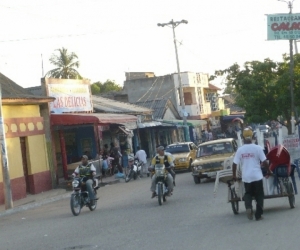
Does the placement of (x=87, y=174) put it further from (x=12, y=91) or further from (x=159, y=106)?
(x=159, y=106)

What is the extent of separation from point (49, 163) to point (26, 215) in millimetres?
10196

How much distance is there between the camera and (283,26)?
110 ft

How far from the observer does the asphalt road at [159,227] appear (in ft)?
38.2

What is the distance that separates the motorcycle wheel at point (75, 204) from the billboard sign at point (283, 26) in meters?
16.9

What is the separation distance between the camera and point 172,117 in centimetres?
6438

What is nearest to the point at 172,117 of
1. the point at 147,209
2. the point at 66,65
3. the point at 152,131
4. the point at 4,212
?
the point at 152,131

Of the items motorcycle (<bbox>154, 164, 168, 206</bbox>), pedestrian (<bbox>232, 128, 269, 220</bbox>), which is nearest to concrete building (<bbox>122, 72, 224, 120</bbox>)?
motorcycle (<bbox>154, 164, 168, 206</bbox>)

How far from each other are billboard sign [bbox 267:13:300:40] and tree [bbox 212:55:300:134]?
21.6 feet

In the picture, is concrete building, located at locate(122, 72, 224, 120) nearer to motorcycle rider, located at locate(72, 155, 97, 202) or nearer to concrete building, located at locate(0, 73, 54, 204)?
concrete building, located at locate(0, 73, 54, 204)

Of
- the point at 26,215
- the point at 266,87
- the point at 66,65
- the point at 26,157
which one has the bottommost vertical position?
the point at 26,215

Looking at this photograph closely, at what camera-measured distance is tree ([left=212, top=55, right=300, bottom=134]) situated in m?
40.3

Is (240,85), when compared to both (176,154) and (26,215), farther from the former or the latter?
(26,215)

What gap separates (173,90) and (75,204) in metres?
50.0

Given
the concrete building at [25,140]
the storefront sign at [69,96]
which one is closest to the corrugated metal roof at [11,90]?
the concrete building at [25,140]
